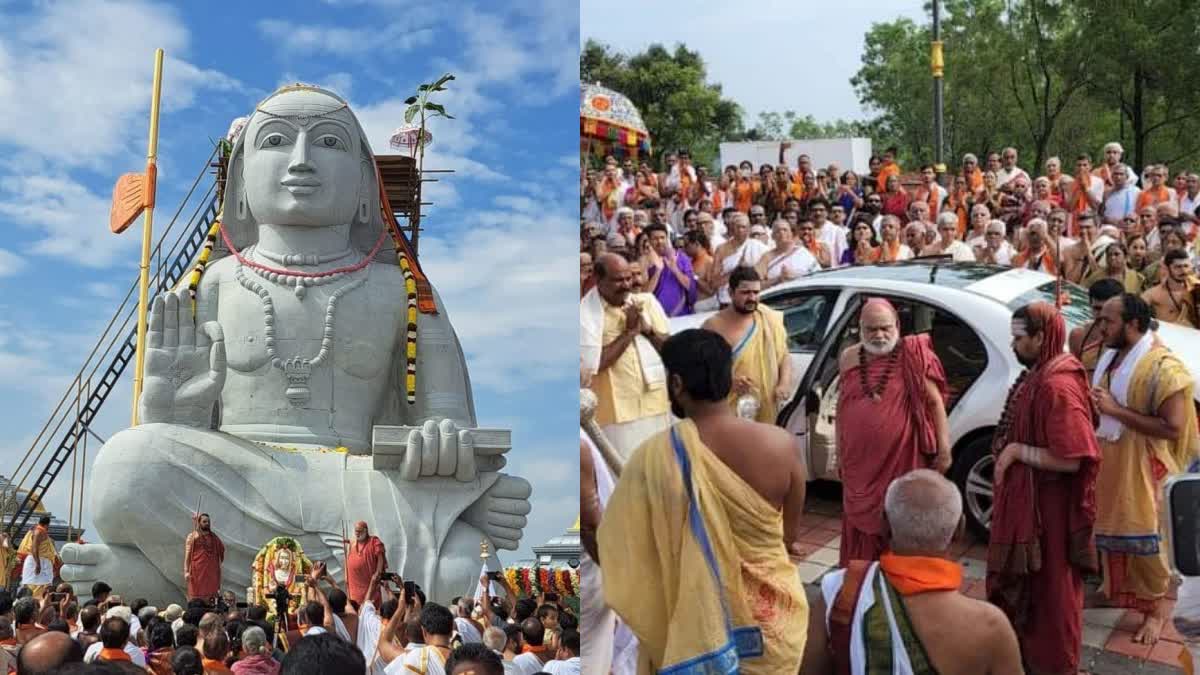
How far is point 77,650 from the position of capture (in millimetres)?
2666

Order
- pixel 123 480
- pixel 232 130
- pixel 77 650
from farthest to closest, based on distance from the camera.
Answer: pixel 232 130, pixel 123 480, pixel 77 650

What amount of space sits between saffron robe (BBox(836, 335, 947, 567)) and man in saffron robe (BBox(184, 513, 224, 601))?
343cm

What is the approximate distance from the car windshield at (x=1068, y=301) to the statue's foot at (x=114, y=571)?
412 centimetres

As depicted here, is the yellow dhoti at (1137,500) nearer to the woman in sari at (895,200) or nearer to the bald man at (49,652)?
the woman in sari at (895,200)

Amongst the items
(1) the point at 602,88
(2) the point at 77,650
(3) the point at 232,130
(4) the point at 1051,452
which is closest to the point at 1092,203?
(4) the point at 1051,452

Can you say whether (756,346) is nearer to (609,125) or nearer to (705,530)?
(705,530)

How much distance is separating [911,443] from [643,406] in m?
0.70

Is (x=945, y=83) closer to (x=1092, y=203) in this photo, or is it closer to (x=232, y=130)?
(x=1092, y=203)

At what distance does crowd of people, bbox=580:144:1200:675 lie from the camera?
7.39 feet

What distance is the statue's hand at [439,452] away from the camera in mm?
5852

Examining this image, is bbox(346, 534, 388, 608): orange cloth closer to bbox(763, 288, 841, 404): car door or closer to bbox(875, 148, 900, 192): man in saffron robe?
bbox(875, 148, 900, 192): man in saffron robe

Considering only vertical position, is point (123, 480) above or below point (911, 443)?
below

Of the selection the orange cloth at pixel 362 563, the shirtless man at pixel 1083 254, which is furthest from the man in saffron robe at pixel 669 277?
the orange cloth at pixel 362 563

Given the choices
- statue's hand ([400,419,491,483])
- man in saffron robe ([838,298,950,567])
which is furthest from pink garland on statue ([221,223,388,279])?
man in saffron robe ([838,298,950,567])
